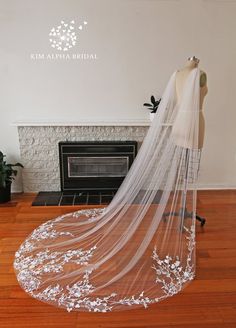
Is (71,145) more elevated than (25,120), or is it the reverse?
(25,120)

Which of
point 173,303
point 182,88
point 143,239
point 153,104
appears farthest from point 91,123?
point 173,303

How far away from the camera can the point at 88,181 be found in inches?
157

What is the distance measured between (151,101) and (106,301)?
8.02ft

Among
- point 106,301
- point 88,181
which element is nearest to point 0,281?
point 106,301

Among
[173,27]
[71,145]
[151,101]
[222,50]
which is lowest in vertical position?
[71,145]

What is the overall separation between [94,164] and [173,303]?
85.8 inches

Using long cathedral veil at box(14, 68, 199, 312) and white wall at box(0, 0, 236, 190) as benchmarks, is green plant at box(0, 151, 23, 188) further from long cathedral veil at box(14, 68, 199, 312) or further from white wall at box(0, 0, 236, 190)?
long cathedral veil at box(14, 68, 199, 312)

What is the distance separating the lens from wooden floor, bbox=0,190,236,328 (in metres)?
1.95

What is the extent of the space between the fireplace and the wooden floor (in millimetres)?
1038

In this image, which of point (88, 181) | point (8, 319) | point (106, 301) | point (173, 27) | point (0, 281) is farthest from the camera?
point (88, 181)

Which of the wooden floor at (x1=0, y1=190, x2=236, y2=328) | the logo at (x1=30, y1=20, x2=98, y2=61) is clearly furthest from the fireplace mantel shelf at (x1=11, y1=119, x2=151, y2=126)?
the wooden floor at (x1=0, y1=190, x2=236, y2=328)

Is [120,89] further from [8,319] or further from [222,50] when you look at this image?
[8,319]

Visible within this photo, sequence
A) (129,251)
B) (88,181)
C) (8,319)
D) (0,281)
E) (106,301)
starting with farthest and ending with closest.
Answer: (88,181), (129,251), (0,281), (106,301), (8,319)

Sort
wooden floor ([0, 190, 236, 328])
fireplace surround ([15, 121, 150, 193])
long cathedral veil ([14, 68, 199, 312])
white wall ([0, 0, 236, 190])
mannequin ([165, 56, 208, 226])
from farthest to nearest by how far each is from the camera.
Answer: fireplace surround ([15, 121, 150, 193]) < white wall ([0, 0, 236, 190]) < mannequin ([165, 56, 208, 226]) < long cathedral veil ([14, 68, 199, 312]) < wooden floor ([0, 190, 236, 328])
